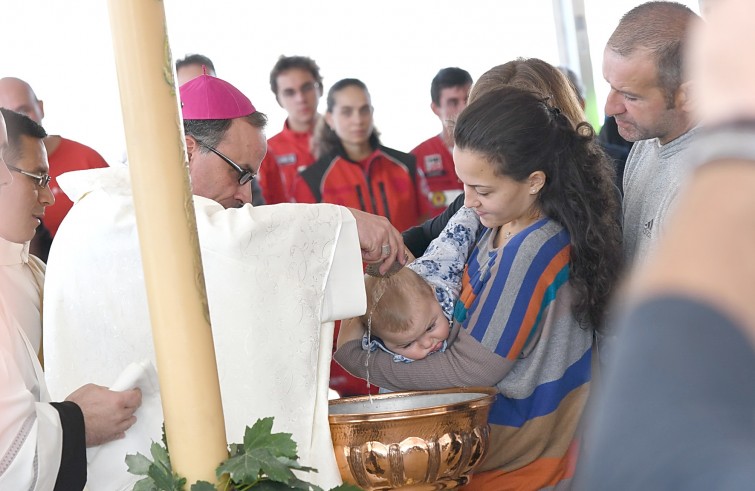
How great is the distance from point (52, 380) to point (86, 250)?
360mm

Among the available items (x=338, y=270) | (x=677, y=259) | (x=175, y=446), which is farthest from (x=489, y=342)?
(x=677, y=259)

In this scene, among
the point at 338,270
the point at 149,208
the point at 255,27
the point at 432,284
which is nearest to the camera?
the point at 149,208

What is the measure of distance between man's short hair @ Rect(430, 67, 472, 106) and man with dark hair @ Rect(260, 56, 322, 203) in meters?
0.79

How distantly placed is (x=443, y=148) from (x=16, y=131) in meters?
3.35

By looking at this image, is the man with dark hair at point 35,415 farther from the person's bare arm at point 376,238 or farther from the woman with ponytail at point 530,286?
the woman with ponytail at point 530,286

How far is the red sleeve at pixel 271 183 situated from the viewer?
571cm

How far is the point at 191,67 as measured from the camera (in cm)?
532

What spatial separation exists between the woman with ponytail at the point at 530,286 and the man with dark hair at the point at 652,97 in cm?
17

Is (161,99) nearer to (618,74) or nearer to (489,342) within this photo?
(489,342)

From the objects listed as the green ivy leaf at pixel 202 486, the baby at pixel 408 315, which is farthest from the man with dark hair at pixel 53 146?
the green ivy leaf at pixel 202 486

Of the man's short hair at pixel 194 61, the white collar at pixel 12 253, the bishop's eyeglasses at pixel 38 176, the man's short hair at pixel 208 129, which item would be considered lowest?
the white collar at pixel 12 253

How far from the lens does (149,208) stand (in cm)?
159

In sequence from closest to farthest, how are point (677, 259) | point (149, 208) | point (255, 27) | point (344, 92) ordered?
point (677, 259) → point (149, 208) → point (344, 92) → point (255, 27)

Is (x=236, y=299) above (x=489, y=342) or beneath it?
above
